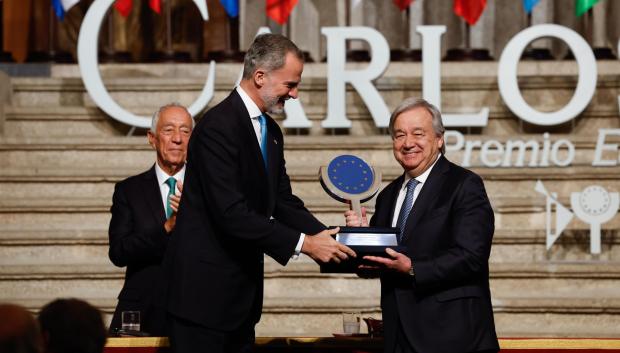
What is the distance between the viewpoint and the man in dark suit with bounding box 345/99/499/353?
13.6ft

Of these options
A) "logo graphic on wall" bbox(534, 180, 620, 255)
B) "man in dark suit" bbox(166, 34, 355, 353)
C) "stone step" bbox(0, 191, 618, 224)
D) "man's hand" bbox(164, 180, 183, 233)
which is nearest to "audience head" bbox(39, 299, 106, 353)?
→ "man in dark suit" bbox(166, 34, 355, 353)

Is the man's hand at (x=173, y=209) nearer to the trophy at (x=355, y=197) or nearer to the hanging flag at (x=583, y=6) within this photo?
the trophy at (x=355, y=197)

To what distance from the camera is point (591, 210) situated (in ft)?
25.6

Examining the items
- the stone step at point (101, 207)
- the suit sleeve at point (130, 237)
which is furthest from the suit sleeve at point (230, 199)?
the stone step at point (101, 207)

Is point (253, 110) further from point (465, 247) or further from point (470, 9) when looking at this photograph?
point (470, 9)

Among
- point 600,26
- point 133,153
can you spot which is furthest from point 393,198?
point 600,26

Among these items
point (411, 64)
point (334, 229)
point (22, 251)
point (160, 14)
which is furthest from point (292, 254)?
point (160, 14)

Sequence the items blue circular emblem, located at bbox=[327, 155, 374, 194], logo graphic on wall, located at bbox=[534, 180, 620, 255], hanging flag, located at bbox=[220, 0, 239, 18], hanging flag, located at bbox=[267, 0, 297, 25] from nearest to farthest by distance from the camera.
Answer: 1. blue circular emblem, located at bbox=[327, 155, 374, 194]
2. logo graphic on wall, located at bbox=[534, 180, 620, 255]
3. hanging flag, located at bbox=[220, 0, 239, 18]
4. hanging flag, located at bbox=[267, 0, 297, 25]

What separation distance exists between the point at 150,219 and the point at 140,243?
0.18 m

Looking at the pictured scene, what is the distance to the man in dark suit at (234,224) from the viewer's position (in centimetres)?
405

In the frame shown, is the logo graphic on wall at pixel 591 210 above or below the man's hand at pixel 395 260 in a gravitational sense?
below

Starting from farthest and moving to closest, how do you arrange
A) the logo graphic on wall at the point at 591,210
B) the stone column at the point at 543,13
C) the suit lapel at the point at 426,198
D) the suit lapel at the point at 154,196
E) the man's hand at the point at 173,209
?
1. the stone column at the point at 543,13
2. the logo graphic on wall at the point at 591,210
3. the suit lapel at the point at 154,196
4. the man's hand at the point at 173,209
5. the suit lapel at the point at 426,198

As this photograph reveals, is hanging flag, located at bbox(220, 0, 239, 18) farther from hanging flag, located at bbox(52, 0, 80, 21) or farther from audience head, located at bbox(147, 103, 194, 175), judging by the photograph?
audience head, located at bbox(147, 103, 194, 175)

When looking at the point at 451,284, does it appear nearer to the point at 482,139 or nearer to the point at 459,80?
the point at 482,139
